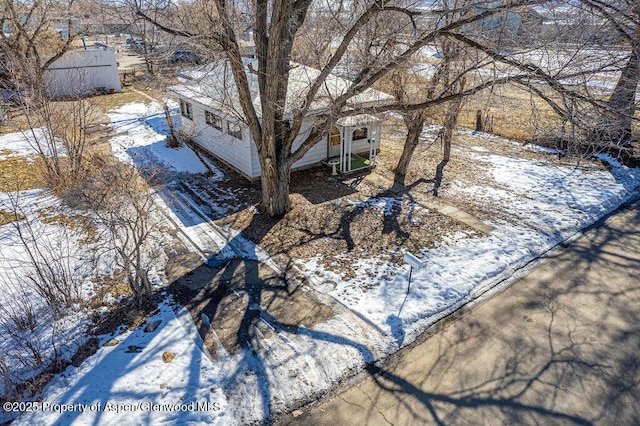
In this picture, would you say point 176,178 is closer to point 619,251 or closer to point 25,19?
point 619,251

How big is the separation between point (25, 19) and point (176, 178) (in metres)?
12.5

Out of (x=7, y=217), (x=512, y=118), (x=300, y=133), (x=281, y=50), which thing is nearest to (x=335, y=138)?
(x=300, y=133)

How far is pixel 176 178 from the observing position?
11352 millimetres

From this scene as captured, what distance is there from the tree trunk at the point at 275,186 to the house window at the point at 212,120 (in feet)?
12.5

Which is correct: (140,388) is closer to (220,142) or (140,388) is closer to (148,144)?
(220,142)

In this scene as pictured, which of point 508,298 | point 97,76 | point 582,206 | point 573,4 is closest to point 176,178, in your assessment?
point 508,298

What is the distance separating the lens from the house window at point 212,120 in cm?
1192

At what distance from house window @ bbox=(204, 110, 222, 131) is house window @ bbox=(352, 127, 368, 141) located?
166 inches

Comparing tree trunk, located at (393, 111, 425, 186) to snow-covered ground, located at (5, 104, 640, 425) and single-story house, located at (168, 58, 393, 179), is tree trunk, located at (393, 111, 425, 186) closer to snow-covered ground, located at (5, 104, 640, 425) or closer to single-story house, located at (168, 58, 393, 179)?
single-story house, located at (168, 58, 393, 179)

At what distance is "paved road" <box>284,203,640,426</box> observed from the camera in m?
4.83

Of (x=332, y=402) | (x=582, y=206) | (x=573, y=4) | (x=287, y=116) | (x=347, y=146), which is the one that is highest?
(x=573, y=4)

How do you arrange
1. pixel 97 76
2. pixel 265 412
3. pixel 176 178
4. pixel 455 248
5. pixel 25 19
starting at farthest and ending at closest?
pixel 97 76, pixel 25 19, pixel 176 178, pixel 455 248, pixel 265 412

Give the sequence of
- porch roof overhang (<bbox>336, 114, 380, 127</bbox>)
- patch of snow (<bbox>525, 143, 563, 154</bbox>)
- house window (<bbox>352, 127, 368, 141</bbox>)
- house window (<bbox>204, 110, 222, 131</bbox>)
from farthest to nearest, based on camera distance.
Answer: patch of snow (<bbox>525, 143, 563, 154</bbox>) → house window (<bbox>352, 127, 368, 141</bbox>) → house window (<bbox>204, 110, 222, 131</bbox>) → porch roof overhang (<bbox>336, 114, 380, 127</bbox>)

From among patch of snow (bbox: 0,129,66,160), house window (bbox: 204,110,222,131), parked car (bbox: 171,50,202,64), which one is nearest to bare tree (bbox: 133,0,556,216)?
parked car (bbox: 171,50,202,64)
